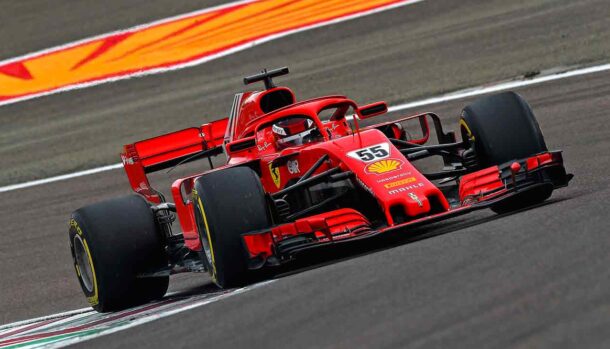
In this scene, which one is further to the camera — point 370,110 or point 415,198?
point 370,110

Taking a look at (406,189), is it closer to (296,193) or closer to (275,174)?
(296,193)

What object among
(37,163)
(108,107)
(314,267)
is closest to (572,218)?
(314,267)

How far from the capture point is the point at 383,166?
28.0ft

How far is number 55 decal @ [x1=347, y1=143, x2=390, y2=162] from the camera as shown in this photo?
28.3 feet

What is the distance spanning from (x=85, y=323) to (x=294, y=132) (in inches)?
97.8

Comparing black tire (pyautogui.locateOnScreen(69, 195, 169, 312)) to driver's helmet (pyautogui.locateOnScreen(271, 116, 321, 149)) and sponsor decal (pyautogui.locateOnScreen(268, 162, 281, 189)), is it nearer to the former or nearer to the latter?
sponsor decal (pyautogui.locateOnScreen(268, 162, 281, 189))

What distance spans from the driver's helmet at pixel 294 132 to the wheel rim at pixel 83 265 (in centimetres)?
179

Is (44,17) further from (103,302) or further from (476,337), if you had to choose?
(476,337)

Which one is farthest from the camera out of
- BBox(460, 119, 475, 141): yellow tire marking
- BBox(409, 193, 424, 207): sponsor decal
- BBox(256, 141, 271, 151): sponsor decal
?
BBox(256, 141, 271, 151): sponsor decal

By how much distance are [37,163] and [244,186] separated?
969 cm

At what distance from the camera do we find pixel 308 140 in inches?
389

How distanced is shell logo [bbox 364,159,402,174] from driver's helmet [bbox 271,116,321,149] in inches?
53.4

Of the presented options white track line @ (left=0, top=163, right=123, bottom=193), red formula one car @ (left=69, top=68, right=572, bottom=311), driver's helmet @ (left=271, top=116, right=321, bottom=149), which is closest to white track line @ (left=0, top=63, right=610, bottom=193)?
white track line @ (left=0, top=163, right=123, bottom=193)

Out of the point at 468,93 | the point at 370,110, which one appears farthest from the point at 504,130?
the point at 468,93
